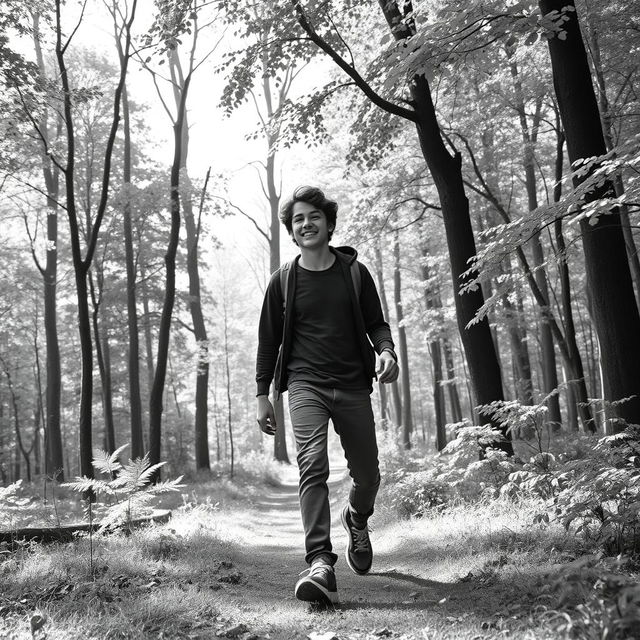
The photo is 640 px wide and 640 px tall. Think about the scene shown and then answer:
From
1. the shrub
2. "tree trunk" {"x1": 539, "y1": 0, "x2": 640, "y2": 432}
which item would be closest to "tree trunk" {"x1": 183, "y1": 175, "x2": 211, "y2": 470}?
"tree trunk" {"x1": 539, "y1": 0, "x2": 640, "y2": 432}

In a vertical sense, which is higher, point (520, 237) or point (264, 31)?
point (264, 31)

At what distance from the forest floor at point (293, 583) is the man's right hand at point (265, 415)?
1.04 metres

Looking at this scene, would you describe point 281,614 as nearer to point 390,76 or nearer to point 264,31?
Result: point 390,76

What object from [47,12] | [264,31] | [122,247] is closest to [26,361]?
[122,247]

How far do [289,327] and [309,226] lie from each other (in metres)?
0.66

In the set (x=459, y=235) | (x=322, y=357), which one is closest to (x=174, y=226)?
(x=459, y=235)

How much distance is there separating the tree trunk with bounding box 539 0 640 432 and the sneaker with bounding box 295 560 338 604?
9.45 ft

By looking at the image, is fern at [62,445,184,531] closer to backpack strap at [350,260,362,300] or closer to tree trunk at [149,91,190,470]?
backpack strap at [350,260,362,300]

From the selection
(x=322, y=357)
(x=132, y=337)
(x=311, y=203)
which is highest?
(x=132, y=337)

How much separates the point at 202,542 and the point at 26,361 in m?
25.1

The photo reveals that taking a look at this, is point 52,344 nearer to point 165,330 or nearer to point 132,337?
point 132,337

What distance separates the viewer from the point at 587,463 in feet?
12.4

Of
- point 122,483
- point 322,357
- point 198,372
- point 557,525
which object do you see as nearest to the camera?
point 322,357

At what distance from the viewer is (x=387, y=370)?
3.37 meters
